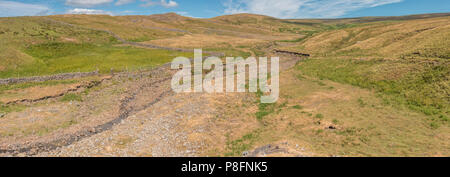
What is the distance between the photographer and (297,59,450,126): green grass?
2655 cm

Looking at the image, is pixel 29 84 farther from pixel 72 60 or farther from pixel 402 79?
pixel 402 79

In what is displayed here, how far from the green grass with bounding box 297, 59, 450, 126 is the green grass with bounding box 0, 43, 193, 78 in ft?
144

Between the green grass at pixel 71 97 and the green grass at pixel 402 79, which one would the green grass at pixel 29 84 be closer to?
the green grass at pixel 71 97

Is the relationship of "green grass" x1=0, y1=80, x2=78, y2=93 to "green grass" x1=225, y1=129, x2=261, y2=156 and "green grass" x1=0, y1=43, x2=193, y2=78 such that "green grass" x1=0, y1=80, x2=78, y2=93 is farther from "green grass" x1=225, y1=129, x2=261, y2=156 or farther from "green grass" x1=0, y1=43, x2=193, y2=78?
"green grass" x1=225, y1=129, x2=261, y2=156

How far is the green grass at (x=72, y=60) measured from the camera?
4553 centimetres

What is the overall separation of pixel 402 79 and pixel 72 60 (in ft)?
231

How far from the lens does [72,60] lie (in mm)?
56094

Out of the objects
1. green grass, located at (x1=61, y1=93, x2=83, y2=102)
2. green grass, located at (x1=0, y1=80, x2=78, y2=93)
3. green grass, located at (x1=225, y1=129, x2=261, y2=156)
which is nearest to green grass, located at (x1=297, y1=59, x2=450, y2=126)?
green grass, located at (x1=225, y1=129, x2=261, y2=156)

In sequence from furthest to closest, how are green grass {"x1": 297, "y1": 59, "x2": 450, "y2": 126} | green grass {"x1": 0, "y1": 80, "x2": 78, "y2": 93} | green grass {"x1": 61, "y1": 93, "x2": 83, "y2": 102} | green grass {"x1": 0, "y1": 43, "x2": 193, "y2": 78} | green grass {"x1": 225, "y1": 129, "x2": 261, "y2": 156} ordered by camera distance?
green grass {"x1": 0, "y1": 43, "x2": 193, "y2": 78}
green grass {"x1": 0, "y1": 80, "x2": 78, "y2": 93}
green grass {"x1": 61, "y1": 93, "x2": 83, "y2": 102}
green grass {"x1": 297, "y1": 59, "x2": 450, "y2": 126}
green grass {"x1": 225, "y1": 129, "x2": 261, "y2": 156}

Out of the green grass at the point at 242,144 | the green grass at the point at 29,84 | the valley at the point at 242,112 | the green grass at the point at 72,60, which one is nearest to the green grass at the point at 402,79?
the valley at the point at 242,112

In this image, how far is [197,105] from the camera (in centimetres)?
3081

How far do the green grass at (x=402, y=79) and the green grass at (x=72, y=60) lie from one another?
144 ft

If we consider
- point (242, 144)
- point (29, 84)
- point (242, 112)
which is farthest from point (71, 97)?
point (242, 144)
